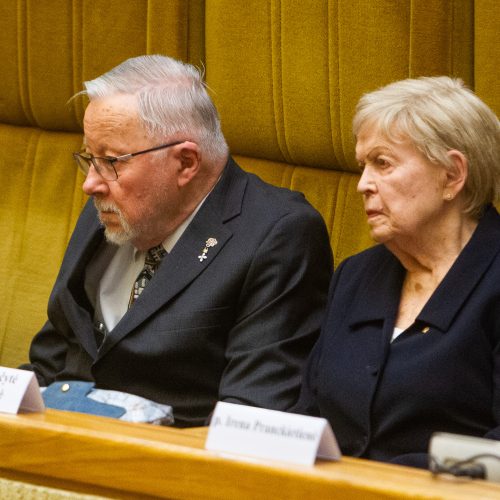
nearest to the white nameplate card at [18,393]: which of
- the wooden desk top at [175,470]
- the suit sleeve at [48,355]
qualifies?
the wooden desk top at [175,470]

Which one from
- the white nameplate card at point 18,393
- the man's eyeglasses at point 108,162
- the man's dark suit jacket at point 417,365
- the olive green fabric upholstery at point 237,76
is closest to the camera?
the white nameplate card at point 18,393

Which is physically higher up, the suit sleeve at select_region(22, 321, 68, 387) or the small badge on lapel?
the small badge on lapel

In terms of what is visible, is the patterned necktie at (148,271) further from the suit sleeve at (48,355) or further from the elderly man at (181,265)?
the suit sleeve at (48,355)

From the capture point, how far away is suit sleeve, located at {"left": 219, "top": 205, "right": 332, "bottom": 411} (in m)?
2.12

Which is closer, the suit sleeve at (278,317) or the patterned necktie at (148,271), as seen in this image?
the suit sleeve at (278,317)

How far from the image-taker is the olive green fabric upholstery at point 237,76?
251cm

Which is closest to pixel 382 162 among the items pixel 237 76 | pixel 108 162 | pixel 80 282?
pixel 108 162

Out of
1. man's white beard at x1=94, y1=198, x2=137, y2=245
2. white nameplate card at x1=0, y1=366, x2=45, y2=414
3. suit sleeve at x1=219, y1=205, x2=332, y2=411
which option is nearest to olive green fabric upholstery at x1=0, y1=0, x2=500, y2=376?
suit sleeve at x1=219, y1=205, x2=332, y2=411

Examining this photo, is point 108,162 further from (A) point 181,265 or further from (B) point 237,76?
(B) point 237,76

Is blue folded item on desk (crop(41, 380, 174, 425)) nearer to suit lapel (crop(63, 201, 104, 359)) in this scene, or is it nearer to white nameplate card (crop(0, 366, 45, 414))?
suit lapel (crop(63, 201, 104, 359))

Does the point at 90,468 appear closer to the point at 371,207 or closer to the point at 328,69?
the point at 371,207

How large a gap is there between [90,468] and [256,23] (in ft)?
5.79

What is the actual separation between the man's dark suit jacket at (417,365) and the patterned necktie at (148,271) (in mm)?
488

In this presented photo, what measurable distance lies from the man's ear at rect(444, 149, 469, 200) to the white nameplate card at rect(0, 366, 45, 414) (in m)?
0.86
